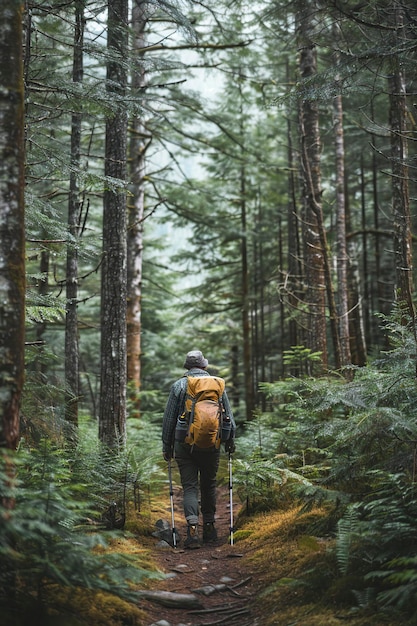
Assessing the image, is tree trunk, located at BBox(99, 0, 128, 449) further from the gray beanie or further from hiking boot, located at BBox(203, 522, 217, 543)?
hiking boot, located at BBox(203, 522, 217, 543)

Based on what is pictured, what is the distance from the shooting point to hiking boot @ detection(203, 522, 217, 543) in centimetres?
676

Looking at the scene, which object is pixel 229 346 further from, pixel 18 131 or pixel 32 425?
pixel 18 131

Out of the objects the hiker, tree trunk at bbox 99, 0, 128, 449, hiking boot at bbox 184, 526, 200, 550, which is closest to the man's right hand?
the hiker

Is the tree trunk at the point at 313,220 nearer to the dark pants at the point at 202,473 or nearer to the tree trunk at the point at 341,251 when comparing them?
the tree trunk at the point at 341,251

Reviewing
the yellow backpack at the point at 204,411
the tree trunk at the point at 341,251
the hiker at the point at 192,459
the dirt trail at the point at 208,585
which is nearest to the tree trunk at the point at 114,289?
the hiker at the point at 192,459

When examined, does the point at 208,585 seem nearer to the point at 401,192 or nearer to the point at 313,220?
the point at 401,192

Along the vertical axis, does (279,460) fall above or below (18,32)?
below

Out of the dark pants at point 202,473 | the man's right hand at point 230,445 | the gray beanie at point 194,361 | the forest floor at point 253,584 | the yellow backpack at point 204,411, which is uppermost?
the gray beanie at point 194,361

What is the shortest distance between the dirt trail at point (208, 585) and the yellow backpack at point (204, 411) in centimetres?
127

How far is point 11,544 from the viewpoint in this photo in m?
3.19

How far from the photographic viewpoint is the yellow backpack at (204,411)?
652 centimetres

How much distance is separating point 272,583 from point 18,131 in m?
4.24

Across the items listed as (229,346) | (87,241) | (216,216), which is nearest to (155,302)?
(229,346)

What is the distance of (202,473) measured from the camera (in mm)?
7074
